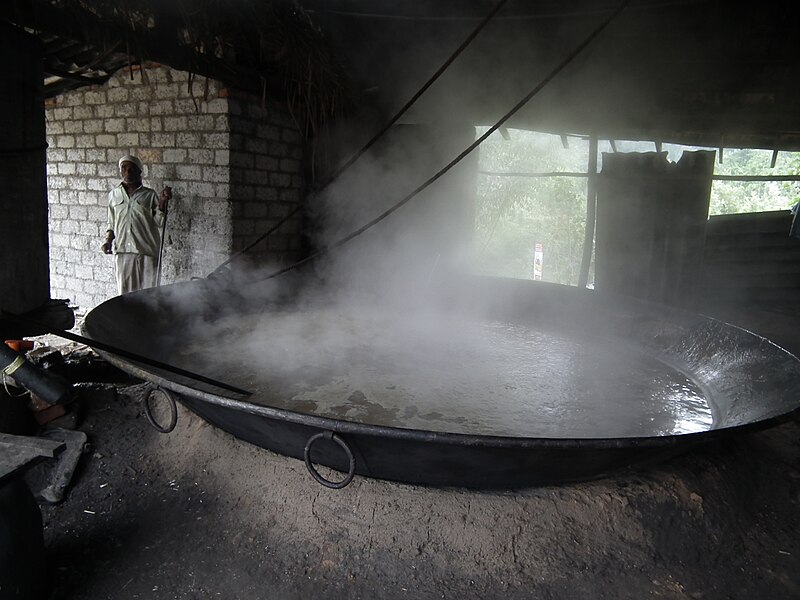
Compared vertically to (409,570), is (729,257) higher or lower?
higher

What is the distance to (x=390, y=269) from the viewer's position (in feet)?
17.0

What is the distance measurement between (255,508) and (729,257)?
6.09 metres

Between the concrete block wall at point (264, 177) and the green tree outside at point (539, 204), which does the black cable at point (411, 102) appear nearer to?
the concrete block wall at point (264, 177)

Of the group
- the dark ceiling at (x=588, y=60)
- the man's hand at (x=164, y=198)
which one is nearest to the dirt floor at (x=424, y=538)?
the man's hand at (x=164, y=198)

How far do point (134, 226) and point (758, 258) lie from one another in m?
6.73

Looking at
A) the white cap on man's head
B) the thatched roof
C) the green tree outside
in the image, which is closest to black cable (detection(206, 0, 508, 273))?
the thatched roof

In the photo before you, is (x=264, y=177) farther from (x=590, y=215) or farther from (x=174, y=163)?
(x=590, y=215)

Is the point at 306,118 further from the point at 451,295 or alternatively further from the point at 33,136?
the point at 33,136

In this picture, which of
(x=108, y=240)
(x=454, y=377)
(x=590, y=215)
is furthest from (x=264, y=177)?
(x=590, y=215)

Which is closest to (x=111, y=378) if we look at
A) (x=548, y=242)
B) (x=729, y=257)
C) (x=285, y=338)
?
(x=285, y=338)

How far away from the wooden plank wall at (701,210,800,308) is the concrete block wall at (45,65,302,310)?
4.93m

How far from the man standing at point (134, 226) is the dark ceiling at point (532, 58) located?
33.6 inches

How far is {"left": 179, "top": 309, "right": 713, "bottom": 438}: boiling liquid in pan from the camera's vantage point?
76.5 inches

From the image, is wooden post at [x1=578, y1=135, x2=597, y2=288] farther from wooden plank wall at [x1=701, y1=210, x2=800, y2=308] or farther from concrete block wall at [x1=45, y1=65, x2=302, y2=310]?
concrete block wall at [x1=45, y1=65, x2=302, y2=310]
